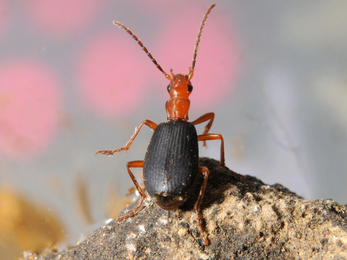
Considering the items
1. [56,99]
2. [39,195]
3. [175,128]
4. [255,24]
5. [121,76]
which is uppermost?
[255,24]

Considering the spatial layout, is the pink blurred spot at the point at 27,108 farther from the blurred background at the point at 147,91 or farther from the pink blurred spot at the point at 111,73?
the pink blurred spot at the point at 111,73

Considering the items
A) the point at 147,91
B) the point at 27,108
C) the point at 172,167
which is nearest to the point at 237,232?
the point at 172,167

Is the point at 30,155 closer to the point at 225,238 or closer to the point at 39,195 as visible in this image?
the point at 39,195

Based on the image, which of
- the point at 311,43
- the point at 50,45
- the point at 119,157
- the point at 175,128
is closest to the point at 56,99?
the point at 50,45

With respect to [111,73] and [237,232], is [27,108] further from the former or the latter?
[237,232]

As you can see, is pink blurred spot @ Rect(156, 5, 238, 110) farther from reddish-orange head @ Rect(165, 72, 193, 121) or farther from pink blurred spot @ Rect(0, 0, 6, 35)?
pink blurred spot @ Rect(0, 0, 6, 35)

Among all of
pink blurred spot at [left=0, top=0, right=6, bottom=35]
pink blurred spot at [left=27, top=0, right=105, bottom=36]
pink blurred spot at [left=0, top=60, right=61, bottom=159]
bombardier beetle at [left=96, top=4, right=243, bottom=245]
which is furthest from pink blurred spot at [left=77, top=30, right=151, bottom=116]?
bombardier beetle at [left=96, top=4, right=243, bottom=245]

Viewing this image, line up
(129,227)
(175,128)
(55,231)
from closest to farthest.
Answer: (129,227)
(175,128)
(55,231)
